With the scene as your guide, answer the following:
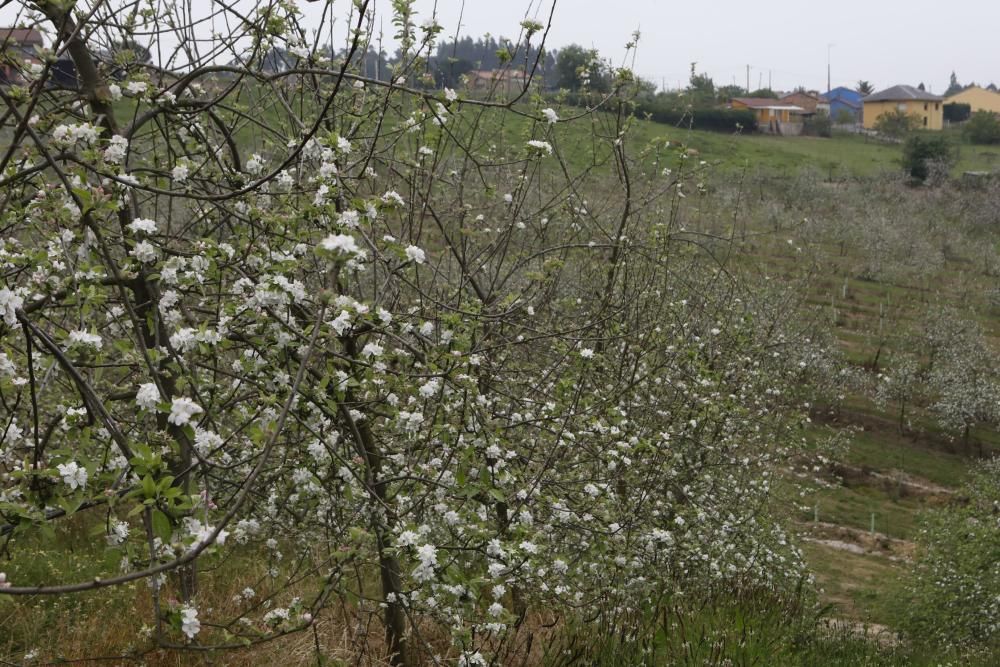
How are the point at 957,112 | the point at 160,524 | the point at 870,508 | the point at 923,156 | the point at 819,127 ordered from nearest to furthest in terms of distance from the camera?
the point at 160,524, the point at 870,508, the point at 923,156, the point at 819,127, the point at 957,112

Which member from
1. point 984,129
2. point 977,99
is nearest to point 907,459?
point 984,129

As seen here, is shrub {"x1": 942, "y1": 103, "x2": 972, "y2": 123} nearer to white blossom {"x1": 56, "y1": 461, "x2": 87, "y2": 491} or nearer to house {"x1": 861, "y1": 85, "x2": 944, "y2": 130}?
house {"x1": 861, "y1": 85, "x2": 944, "y2": 130}

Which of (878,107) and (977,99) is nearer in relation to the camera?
(878,107)

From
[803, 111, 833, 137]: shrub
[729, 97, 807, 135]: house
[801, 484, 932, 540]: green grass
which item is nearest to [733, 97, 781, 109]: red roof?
[729, 97, 807, 135]: house

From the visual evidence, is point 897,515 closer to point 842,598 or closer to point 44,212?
point 842,598

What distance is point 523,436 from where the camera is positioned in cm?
669

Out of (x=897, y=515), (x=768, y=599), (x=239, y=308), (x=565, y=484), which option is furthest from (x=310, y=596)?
(x=897, y=515)

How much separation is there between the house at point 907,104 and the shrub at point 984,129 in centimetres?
1654

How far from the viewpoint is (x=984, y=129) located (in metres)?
70.8

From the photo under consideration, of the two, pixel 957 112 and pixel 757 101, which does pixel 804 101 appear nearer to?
pixel 757 101

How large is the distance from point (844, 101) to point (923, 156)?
5757 centimetres

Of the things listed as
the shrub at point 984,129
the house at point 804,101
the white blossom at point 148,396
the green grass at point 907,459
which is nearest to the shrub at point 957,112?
the house at point 804,101

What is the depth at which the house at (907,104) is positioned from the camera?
3531 inches

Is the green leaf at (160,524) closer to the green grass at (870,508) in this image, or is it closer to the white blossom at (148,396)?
the white blossom at (148,396)
